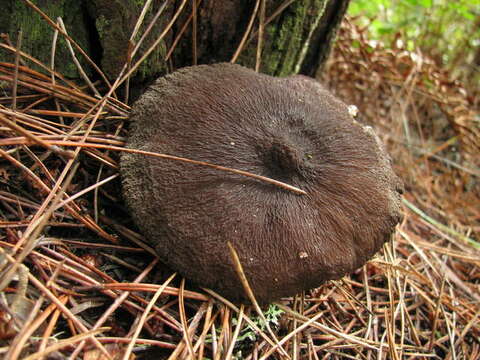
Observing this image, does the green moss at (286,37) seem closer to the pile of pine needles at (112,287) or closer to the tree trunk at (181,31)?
the tree trunk at (181,31)

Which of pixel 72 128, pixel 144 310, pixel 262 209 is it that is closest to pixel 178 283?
pixel 144 310

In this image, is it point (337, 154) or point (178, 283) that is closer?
point (178, 283)

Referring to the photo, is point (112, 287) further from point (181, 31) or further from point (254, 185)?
point (181, 31)

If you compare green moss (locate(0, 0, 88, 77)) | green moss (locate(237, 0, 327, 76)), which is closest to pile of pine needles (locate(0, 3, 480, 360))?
green moss (locate(0, 0, 88, 77))

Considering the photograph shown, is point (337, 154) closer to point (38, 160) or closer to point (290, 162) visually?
point (290, 162)

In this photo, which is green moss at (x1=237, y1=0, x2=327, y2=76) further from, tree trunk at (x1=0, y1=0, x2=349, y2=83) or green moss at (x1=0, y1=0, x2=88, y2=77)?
green moss at (x1=0, y1=0, x2=88, y2=77)

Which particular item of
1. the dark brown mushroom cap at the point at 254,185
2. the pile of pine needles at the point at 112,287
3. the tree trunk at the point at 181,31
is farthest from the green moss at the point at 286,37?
the pile of pine needles at the point at 112,287

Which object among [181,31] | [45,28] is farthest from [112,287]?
[181,31]
